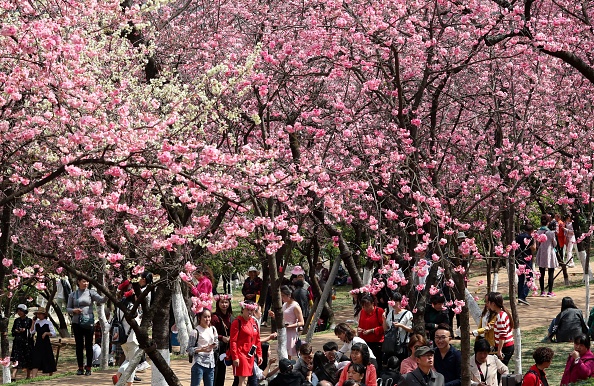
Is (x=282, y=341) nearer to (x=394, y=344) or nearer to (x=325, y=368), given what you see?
(x=394, y=344)

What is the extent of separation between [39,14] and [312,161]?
431 cm

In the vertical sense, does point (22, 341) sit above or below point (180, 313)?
below

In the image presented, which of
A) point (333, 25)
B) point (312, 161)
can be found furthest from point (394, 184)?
point (333, 25)

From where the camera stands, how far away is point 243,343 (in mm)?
12180

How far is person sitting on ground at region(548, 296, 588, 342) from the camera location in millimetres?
13703

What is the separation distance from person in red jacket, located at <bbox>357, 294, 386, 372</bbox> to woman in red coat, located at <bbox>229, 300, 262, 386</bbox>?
5.35 ft

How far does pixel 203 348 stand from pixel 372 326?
2.51 m

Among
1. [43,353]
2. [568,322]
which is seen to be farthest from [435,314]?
[43,353]

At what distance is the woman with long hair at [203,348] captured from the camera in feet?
39.5

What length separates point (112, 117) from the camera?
9.56 meters

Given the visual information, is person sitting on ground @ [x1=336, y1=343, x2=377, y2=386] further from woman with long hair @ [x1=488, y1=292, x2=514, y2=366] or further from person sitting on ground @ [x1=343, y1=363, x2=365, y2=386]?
woman with long hair @ [x1=488, y1=292, x2=514, y2=366]

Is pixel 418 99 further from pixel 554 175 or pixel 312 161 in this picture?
pixel 554 175

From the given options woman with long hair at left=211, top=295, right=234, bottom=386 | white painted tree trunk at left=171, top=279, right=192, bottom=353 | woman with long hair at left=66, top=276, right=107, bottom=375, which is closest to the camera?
woman with long hair at left=211, top=295, right=234, bottom=386

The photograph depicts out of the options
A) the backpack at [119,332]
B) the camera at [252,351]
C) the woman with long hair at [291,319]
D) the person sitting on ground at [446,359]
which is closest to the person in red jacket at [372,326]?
the woman with long hair at [291,319]
